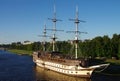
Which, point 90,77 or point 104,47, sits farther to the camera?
point 104,47

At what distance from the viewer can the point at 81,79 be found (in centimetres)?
7994

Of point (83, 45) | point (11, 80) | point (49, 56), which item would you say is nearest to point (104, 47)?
point (83, 45)

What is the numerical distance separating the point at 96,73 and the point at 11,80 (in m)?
27.2

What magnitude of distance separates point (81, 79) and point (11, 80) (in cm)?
1867

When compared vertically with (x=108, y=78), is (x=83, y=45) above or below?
above

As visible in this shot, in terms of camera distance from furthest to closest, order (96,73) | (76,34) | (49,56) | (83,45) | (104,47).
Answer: (83,45)
(104,47)
(49,56)
(76,34)
(96,73)

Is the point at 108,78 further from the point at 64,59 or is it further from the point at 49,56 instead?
the point at 49,56

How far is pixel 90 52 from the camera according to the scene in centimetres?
13988

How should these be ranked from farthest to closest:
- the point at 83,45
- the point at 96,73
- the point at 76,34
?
1. the point at 83,45
2. the point at 76,34
3. the point at 96,73

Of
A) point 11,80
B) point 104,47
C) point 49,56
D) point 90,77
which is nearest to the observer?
point 11,80

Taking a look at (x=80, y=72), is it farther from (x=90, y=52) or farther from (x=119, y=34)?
(x=119, y=34)

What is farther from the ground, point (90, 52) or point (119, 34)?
point (119, 34)

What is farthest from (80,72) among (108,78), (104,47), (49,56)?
(104,47)

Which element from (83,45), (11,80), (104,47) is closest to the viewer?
(11,80)
